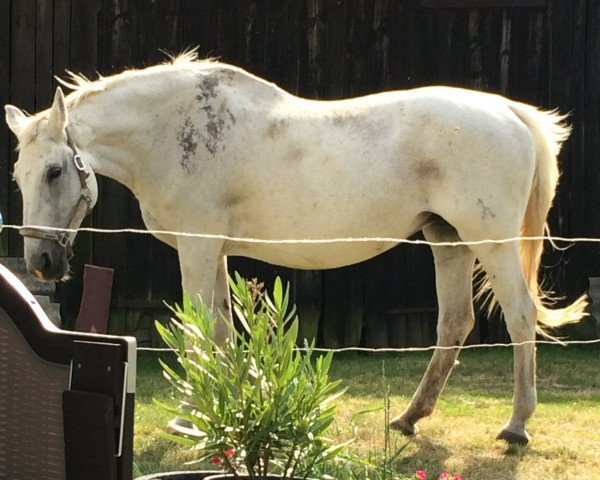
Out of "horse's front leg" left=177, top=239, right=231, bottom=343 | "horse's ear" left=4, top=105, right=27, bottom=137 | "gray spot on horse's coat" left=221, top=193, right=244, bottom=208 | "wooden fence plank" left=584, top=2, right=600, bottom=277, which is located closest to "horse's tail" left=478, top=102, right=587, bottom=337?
"gray spot on horse's coat" left=221, top=193, right=244, bottom=208

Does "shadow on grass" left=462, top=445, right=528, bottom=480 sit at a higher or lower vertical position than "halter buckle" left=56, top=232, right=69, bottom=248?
lower

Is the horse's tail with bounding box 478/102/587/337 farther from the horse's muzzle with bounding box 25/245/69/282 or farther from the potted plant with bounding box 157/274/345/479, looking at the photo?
the potted plant with bounding box 157/274/345/479

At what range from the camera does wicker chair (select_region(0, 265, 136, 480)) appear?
8.21 feet

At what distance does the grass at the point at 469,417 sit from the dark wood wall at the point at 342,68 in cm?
48

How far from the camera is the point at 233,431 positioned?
289 cm

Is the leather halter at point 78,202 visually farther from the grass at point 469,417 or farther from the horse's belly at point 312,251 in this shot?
the grass at point 469,417

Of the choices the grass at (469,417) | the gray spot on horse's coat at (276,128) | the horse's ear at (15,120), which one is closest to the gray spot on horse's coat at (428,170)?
the gray spot on horse's coat at (276,128)

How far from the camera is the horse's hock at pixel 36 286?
27.9 ft

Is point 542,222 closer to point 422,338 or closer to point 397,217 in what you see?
point 397,217

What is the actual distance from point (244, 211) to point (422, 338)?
3.83 metres

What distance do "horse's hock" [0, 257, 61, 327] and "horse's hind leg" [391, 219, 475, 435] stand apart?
3.29 m

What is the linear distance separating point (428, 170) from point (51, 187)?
178 cm

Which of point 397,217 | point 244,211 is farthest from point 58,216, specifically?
point 397,217

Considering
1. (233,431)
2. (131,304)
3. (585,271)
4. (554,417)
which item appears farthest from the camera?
(585,271)
